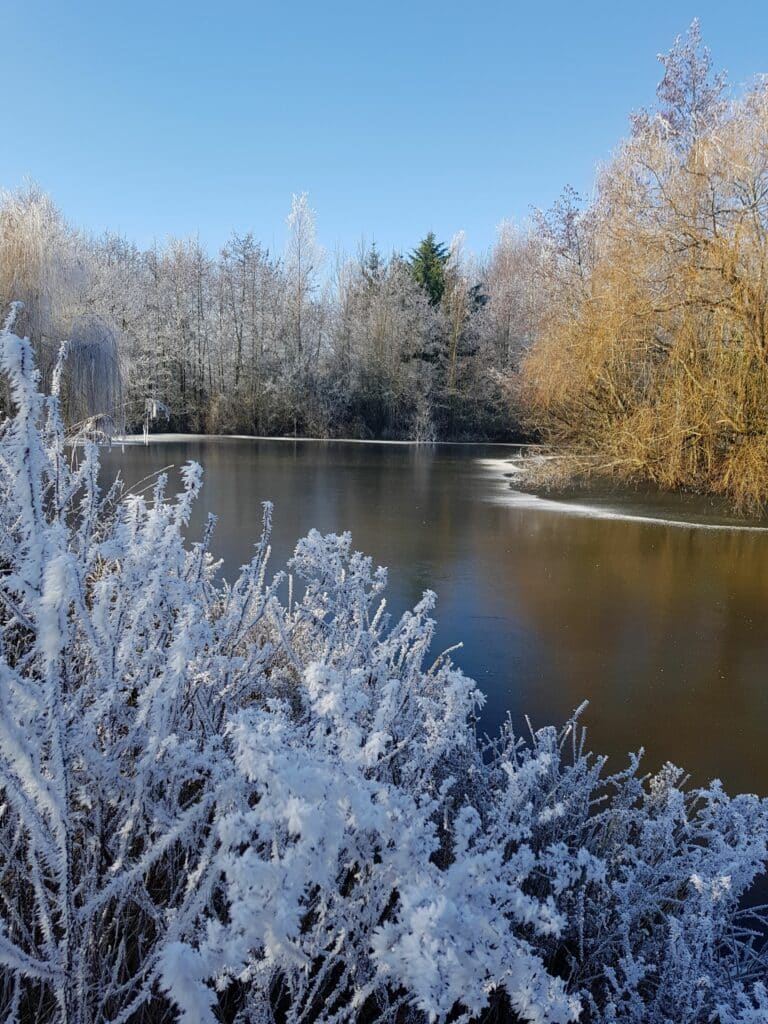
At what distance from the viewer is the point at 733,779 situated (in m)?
3.06

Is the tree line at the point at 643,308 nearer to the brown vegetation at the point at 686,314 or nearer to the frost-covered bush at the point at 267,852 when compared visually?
the brown vegetation at the point at 686,314

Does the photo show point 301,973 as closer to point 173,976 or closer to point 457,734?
point 173,976

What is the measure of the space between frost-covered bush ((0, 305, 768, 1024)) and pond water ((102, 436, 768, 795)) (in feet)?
5.15

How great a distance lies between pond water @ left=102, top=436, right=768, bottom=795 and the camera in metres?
3.66

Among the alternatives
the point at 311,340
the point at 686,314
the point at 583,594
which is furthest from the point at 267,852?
the point at 311,340

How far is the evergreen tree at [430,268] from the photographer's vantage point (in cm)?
3378

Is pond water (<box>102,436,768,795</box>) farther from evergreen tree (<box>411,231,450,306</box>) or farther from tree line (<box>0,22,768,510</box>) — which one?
evergreen tree (<box>411,231,450,306</box>)

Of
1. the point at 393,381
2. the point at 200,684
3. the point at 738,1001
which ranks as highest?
the point at 393,381

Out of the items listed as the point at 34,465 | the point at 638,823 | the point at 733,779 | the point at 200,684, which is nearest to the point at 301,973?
the point at 200,684

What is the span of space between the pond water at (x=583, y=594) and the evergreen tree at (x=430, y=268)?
2276cm

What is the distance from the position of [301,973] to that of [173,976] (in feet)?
1.65

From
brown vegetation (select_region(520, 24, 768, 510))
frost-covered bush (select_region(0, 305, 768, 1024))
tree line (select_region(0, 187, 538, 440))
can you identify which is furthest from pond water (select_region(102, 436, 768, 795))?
tree line (select_region(0, 187, 538, 440))

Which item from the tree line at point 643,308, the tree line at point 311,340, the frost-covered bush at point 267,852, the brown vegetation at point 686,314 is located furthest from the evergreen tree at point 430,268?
the frost-covered bush at point 267,852

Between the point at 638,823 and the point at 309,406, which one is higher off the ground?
the point at 309,406
